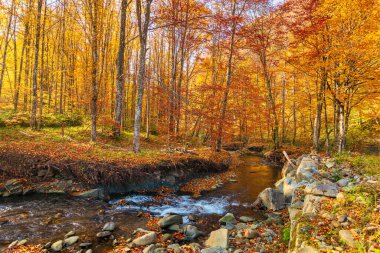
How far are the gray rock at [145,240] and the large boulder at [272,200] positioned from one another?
4758mm

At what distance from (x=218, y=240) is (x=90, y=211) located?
14.5ft

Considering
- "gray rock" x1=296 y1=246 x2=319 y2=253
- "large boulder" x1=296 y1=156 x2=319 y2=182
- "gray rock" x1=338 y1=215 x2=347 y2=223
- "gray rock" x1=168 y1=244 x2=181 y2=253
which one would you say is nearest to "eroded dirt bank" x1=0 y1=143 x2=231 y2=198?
"gray rock" x1=168 y1=244 x2=181 y2=253

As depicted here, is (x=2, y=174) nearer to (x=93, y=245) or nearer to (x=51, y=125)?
(x=93, y=245)

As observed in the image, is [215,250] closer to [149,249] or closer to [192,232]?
[192,232]

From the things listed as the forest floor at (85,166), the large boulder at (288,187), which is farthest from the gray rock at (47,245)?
the large boulder at (288,187)

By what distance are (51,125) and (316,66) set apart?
18.8m

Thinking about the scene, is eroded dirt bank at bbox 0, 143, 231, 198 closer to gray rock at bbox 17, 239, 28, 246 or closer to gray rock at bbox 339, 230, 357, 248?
gray rock at bbox 17, 239, 28, 246

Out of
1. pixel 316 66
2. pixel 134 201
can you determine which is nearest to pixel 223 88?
pixel 316 66

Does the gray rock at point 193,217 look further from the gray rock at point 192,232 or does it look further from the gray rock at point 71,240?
the gray rock at point 71,240

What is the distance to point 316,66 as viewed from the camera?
1220cm

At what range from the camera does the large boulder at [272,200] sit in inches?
340

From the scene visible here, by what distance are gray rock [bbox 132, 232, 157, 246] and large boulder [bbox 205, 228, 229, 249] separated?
136 centimetres

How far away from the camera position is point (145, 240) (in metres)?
5.73

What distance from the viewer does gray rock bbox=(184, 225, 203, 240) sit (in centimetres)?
636
